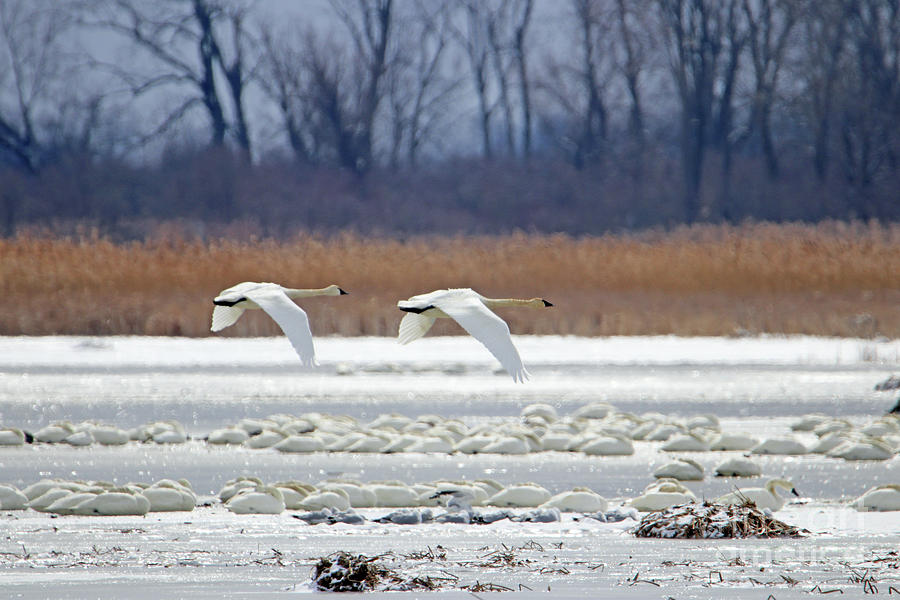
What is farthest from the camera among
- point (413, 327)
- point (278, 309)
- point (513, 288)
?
point (513, 288)

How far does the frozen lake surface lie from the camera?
6.92 meters

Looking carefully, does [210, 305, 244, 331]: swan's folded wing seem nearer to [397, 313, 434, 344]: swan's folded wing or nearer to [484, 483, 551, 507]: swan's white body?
[397, 313, 434, 344]: swan's folded wing

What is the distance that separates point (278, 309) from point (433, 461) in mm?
5031

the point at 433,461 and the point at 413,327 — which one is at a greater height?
the point at 413,327

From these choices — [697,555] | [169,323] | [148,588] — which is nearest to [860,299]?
[169,323]

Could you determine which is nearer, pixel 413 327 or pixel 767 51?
pixel 413 327

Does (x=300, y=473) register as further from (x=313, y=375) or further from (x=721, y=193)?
(x=721, y=193)

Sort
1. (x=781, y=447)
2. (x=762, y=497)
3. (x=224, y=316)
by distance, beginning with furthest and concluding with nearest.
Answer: (x=781, y=447) < (x=762, y=497) < (x=224, y=316)

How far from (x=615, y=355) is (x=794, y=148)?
20919mm

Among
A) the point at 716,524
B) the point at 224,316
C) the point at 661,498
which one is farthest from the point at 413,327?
the point at 661,498

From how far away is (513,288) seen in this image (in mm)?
21672

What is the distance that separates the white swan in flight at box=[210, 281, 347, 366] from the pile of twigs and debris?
3.43 feet

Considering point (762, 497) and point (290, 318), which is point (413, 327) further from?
point (762, 497)

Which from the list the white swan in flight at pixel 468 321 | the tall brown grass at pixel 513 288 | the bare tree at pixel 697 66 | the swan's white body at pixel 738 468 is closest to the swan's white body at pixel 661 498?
the swan's white body at pixel 738 468
